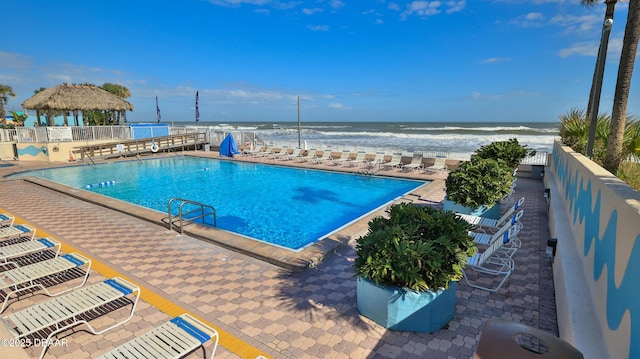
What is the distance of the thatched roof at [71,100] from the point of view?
→ 2055 centimetres

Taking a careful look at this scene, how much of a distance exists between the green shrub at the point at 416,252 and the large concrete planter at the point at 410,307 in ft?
0.28

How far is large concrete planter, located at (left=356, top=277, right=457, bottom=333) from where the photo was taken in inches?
132

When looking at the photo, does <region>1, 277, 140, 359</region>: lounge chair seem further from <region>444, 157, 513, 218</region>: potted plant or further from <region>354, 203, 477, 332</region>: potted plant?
<region>444, 157, 513, 218</region>: potted plant

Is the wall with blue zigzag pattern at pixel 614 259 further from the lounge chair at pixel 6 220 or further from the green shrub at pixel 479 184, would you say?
the lounge chair at pixel 6 220

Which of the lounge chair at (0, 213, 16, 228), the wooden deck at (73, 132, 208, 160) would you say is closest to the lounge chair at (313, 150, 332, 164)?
the wooden deck at (73, 132, 208, 160)

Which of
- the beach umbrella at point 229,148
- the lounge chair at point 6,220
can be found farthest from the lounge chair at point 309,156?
the lounge chair at point 6,220

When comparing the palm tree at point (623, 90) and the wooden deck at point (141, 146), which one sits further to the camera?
the wooden deck at point (141, 146)

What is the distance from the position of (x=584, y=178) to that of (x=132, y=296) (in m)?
6.19

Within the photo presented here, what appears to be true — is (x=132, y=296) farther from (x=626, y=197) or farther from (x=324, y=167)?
(x=324, y=167)

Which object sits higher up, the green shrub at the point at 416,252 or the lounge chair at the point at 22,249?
the green shrub at the point at 416,252

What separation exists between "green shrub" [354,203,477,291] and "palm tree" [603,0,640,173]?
163 inches

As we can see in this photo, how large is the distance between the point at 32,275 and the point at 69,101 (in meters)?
22.3

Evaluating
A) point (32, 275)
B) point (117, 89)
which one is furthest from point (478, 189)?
point (117, 89)

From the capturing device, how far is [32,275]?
164 inches
